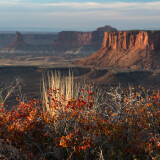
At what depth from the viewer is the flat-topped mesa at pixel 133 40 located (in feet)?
200

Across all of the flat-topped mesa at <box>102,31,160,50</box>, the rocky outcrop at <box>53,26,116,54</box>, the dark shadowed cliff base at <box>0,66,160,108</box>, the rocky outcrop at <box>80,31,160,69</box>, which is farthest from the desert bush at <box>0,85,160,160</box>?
the rocky outcrop at <box>53,26,116,54</box>

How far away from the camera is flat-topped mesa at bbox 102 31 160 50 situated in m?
61.0

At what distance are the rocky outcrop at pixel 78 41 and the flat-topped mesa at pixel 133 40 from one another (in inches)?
2087

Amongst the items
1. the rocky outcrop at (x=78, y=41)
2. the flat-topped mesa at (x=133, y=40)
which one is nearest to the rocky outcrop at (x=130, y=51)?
the flat-topped mesa at (x=133, y=40)

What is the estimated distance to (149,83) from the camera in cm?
4334

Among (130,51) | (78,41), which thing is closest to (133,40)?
(130,51)

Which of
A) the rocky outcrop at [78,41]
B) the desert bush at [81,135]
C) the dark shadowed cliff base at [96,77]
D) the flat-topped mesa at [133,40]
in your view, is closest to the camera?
the desert bush at [81,135]

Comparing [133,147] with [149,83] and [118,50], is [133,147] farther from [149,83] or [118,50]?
[118,50]

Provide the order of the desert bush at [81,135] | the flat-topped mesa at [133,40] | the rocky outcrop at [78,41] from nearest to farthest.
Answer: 1. the desert bush at [81,135]
2. the flat-topped mesa at [133,40]
3. the rocky outcrop at [78,41]

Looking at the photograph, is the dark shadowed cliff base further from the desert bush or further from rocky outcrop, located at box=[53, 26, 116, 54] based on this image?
rocky outcrop, located at box=[53, 26, 116, 54]

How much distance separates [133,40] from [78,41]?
257 feet

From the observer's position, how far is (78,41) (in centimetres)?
14262

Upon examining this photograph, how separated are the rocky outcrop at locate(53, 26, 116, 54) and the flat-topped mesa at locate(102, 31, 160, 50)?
174 feet

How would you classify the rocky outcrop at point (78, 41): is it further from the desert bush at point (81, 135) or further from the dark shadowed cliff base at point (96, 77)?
the desert bush at point (81, 135)
